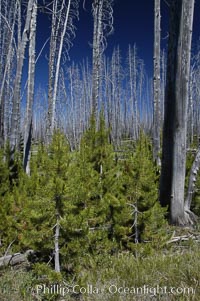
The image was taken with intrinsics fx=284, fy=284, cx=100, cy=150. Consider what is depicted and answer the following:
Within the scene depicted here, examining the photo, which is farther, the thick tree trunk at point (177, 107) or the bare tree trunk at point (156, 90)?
the bare tree trunk at point (156, 90)

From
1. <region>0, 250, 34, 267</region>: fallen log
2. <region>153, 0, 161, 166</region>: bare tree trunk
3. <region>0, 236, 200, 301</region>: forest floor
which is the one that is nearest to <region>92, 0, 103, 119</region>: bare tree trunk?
<region>153, 0, 161, 166</region>: bare tree trunk

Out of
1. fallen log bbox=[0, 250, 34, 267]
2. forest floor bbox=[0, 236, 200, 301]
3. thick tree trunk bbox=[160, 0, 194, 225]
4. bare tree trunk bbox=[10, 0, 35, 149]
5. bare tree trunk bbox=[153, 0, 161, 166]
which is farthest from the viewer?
bare tree trunk bbox=[153, 0, 161, 166]

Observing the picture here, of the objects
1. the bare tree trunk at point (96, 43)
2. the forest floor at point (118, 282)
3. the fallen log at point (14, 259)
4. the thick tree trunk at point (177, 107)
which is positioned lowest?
the fallen log at point (14, 259)

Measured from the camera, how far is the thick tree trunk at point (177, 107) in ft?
15.3

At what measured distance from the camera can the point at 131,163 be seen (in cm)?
388

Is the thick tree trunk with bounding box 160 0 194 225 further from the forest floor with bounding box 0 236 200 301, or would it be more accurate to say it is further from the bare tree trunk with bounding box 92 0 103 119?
the bare tree trunk with bounding box 92 0 103 119

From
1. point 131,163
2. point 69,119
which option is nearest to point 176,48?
point 131,163

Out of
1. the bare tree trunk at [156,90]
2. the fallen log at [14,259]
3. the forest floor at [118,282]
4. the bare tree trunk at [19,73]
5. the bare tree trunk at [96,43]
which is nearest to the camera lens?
the forest floor at [118,282]

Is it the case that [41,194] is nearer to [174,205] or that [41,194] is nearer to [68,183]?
[68,183]

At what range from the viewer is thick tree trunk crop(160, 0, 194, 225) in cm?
465

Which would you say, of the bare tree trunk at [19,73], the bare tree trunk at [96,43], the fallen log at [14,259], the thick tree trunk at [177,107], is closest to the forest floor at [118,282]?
the fallen log at [14,259]

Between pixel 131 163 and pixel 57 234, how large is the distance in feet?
4.78

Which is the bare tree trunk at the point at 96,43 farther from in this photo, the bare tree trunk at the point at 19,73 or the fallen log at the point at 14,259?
the fallen log at the point at 14,259

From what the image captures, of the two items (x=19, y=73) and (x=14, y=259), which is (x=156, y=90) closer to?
(x=19, y=73)
